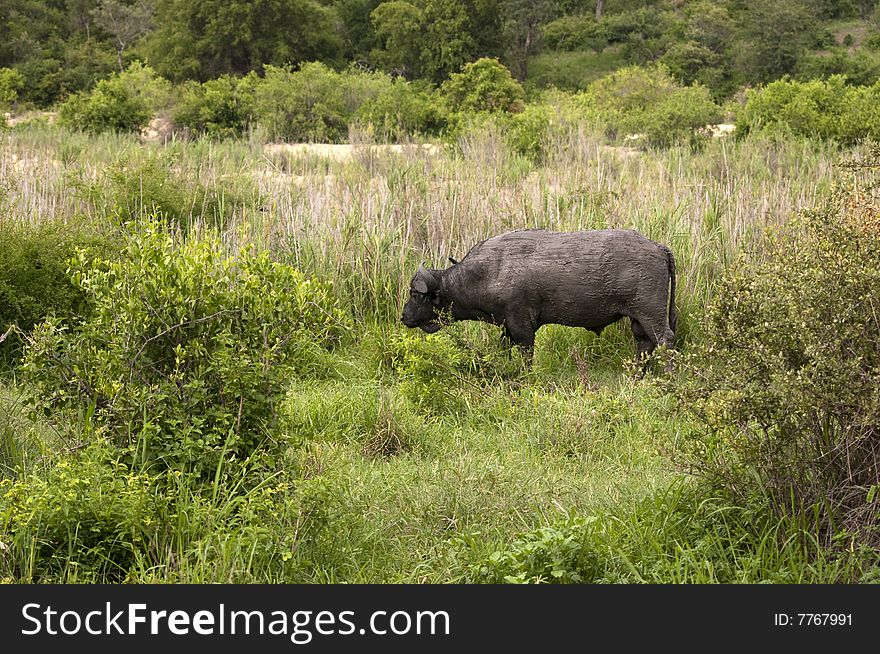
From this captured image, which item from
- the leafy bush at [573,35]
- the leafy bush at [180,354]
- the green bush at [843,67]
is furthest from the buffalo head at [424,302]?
the leafy bush at [573,35]

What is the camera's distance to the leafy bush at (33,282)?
716 centimetres

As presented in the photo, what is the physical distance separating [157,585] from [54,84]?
35.8 meters

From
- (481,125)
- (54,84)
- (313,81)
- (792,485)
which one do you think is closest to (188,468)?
(792,485)

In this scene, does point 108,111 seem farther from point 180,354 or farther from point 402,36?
point 402,36

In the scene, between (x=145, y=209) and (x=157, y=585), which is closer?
(x=157, y=585)

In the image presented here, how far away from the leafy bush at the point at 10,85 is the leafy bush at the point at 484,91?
14321mm

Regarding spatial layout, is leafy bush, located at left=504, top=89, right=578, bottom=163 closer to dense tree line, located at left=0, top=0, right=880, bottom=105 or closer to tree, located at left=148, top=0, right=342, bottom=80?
dense tree line, located at left=0, top=0, right=880, bottom=105

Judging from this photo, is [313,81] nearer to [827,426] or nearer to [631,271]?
[631,271]

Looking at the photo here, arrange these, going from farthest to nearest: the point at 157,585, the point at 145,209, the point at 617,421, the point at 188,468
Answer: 1. the point at 145,209
2. the point at 617,421
3. the point at 188,468
4. the point at 157,585

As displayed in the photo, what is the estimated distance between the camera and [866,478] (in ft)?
12.9

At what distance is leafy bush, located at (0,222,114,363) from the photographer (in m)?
7.16

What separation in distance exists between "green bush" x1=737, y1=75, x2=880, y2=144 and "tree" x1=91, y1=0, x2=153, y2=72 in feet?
98.0

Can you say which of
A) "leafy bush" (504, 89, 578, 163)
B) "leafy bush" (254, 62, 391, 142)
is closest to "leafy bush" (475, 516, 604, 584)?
"leafy bush" (504, 89, 578, 163)

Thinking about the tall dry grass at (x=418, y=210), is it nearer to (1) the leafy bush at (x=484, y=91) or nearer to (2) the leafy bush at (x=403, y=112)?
(2) the leafy bush at (x=403, y=112)
